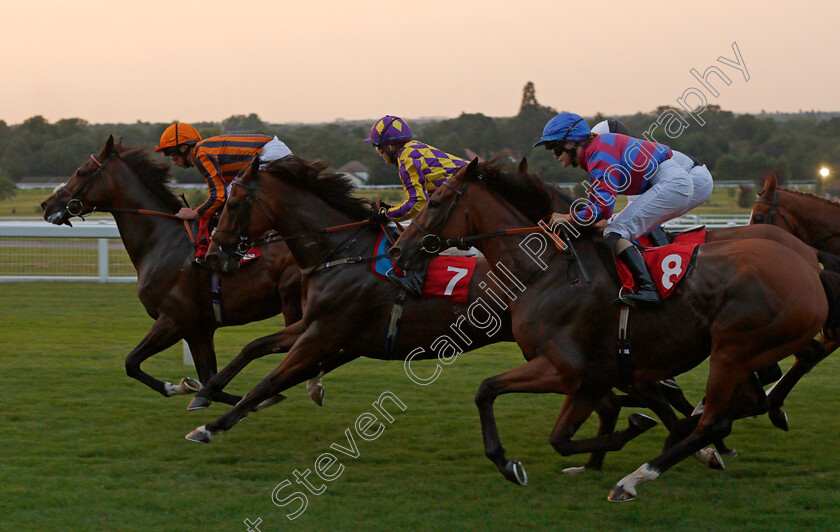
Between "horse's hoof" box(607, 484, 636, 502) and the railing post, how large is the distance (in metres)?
10.7

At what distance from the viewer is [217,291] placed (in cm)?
584

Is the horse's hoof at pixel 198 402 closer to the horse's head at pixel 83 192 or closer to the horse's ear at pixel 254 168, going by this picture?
the horse's ear at pixel 254 168

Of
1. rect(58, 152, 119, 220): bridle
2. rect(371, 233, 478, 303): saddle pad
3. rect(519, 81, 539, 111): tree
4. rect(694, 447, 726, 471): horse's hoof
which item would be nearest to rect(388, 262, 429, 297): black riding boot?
rect(371, 233, 478, 303): saddle pad

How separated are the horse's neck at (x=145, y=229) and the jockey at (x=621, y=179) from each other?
278 cm

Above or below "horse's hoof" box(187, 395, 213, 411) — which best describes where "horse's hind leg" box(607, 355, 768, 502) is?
above

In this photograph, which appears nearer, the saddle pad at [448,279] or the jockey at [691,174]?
the saddle pad at [448,279]

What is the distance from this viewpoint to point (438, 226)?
14.7 ft

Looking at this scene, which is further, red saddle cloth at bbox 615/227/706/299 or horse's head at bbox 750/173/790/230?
horse's head at bbox 750/173/790/230

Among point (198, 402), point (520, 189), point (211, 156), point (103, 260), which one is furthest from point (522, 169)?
point (103, 260)

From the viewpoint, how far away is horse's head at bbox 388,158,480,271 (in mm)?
4453

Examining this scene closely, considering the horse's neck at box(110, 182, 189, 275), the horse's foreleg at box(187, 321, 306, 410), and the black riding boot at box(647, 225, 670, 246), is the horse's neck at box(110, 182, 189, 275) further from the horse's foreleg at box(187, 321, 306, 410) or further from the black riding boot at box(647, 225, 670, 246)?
the black riding boot at box(647, 225, 670, 246)

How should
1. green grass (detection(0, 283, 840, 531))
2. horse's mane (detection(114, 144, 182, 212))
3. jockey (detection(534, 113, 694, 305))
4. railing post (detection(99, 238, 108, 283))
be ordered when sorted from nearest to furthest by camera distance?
green grass (detection(0, 283, 840, 531)) < jockey (detection(534, 113, 694, 305)) < horse's mane (detection(114, 144, 182, 212)) < railing post (detection(99, 238, 108, 283))

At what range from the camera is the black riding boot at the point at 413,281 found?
16.0ft

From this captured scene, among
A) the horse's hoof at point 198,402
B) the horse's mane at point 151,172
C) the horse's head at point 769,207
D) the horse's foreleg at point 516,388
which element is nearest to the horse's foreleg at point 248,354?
the horse's hoof at point 198,402
